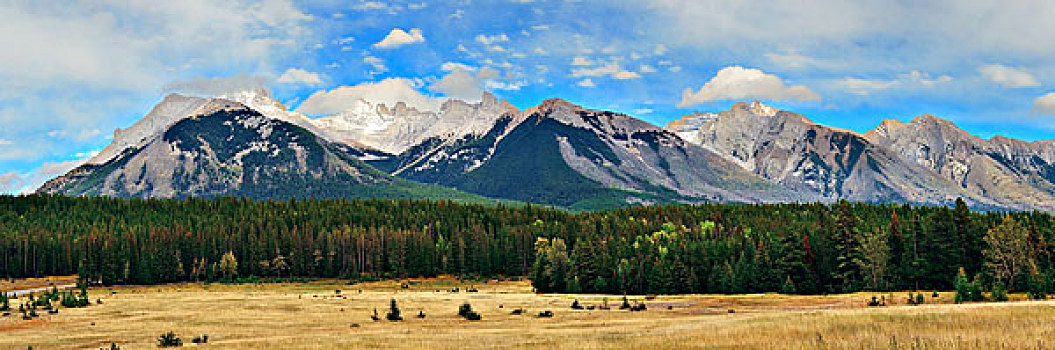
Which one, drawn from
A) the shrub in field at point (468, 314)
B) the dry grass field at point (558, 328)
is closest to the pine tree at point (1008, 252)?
the dry grass field at point (558, 328)

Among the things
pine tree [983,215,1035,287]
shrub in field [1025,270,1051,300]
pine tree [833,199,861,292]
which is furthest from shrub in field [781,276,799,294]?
shrub in field [1025,270,1051,300]

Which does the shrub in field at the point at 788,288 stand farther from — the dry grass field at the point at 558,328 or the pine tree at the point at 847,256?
the dry grass field at the point at 558,328

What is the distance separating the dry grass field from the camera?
3500 centimetres

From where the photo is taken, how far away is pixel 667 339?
127ft

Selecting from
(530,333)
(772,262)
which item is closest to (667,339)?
(530,333)

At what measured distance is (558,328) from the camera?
53.0m

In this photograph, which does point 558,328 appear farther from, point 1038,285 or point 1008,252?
point 1008,252

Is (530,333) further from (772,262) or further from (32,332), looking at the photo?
(772,262)

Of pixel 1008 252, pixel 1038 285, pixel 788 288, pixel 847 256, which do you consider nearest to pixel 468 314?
pixel 788 288

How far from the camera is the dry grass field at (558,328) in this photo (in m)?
35.0

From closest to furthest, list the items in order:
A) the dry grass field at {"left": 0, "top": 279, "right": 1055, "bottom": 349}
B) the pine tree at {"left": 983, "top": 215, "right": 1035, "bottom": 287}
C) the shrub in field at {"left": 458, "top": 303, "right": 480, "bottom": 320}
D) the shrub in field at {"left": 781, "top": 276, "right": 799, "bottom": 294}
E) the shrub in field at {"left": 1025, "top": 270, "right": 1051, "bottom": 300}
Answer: the dry grass field at {"left": 0, "top": 279, "right": 1055, "bottom": 349} < the shrub in field at {"left": 458, "top": 303, "right": 480, "bottom": 320} < the shrub in field at {"left": 1025, "top": 270, "right": 1051, "bottom": 300} < the pine tree at {"left": 983, "top": 215, "right": 1035, "bottom": 287} < the shrub in field at {"left": 781, "top": 276, "right": 799, "bottom": 294}

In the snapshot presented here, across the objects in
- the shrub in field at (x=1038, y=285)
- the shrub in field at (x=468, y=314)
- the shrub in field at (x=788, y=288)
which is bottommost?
the shrub in field at (x=788, y=288)

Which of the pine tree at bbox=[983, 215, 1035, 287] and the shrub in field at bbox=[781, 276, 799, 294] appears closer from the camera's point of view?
the pine tree at bbox=[983, 215, 1035, 287]

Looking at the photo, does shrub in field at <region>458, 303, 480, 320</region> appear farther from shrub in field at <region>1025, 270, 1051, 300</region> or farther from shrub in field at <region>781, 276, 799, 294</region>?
shrub in field at <region>1025, 270, 1051, 300</region>
